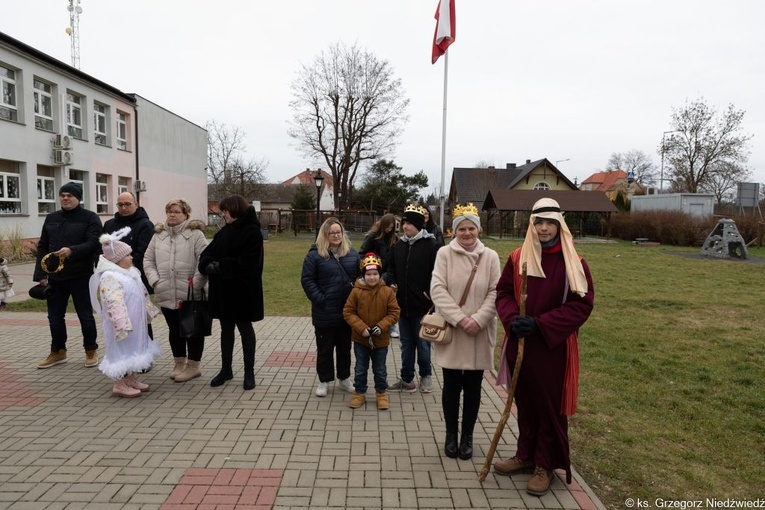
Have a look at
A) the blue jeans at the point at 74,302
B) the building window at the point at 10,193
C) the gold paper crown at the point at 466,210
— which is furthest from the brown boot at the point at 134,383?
the building window at the point at 10,193

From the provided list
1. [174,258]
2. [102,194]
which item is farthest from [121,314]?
[102,194]

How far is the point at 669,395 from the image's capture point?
5301 mm

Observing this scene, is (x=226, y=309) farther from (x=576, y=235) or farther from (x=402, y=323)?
(x=576, y=235)

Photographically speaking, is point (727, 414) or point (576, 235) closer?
point (727, 414)

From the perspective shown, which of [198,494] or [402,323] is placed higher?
[402,323]

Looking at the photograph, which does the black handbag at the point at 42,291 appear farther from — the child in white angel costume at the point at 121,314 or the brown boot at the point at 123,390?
the brown boot at the point at 123,390

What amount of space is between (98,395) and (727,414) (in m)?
5.91

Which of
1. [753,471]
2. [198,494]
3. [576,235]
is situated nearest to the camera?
[198,494]

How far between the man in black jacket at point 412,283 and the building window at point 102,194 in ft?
74.4

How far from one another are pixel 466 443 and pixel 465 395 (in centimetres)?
34

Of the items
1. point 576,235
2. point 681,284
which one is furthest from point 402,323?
point 576,235

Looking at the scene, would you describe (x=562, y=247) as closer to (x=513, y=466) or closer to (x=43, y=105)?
(x=513, y=466)

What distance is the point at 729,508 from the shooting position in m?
3.24

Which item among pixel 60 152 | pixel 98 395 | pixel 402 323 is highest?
pixel 60 152
